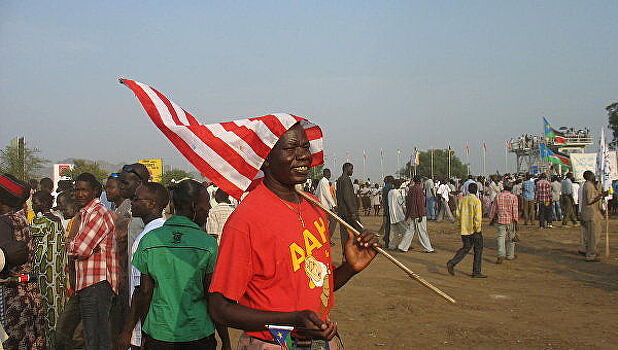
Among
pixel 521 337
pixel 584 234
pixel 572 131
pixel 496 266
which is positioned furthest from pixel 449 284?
pixel 572 131

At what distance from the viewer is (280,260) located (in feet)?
8.21

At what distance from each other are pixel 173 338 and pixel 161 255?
518 mm

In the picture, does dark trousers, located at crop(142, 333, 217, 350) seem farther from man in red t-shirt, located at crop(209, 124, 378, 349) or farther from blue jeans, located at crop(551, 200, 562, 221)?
blue jeans, located at crop(551, 200, 562, 221)

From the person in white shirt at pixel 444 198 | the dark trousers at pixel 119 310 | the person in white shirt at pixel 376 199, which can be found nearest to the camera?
the dark trousers at pixel 119 310

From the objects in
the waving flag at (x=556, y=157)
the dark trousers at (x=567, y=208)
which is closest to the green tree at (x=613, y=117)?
the waving flag at (x=556, y=157)

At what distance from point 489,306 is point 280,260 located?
7012mm

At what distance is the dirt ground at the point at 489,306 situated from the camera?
695cm

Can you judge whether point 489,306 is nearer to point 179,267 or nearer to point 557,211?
point 179,267

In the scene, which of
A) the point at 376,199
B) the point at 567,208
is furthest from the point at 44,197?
the point at 376,199

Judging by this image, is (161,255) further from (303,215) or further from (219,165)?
(303,215)

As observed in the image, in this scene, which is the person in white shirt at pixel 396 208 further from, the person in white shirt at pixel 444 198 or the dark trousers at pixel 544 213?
the person in white shirt at pixel 444 198

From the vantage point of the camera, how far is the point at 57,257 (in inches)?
220

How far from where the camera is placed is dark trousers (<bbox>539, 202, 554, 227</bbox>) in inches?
787

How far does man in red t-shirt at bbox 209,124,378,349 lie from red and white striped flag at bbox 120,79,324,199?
93 millimetres
